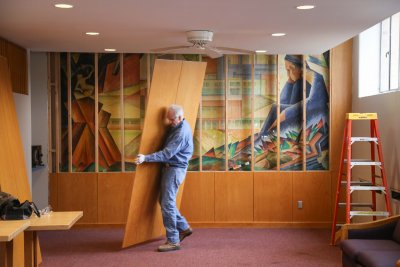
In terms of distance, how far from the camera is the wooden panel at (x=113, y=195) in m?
8.12

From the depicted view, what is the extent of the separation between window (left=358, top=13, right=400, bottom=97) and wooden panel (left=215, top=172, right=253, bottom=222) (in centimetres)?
197

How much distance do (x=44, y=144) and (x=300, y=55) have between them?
3725mm

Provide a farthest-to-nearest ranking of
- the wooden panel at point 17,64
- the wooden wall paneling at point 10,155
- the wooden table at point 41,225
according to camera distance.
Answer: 1. the wooden panel at point 17,64
2. the wooden wall paneling at point 10,155
3. the wooden table at point 41,225

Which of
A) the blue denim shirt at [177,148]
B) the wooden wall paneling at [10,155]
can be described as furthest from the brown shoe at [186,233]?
the wooden wall paneling at [10,155]

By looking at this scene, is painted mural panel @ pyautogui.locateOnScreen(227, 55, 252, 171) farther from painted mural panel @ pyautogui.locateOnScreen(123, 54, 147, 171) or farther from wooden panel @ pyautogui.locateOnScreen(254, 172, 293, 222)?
painted mural panel @ pyautogui.locateOnScreen(123, 54, 147, 171)

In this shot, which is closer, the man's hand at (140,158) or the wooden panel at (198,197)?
the man's hand at (140,158)

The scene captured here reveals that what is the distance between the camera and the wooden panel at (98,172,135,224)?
8.12 m

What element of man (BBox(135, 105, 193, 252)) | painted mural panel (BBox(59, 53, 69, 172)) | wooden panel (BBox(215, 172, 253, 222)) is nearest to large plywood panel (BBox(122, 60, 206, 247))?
man (BBox(135, 105, 193, 252))

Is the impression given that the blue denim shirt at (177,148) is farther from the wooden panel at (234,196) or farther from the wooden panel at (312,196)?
the wooden panel at (312,196)

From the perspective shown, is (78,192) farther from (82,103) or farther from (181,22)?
(181,22)

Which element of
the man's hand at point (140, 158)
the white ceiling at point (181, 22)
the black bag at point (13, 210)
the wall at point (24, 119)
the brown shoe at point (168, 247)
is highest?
the white ceiling at point (181, 22)

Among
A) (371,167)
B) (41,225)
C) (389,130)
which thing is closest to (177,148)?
(371,167)

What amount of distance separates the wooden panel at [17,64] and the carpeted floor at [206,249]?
1891 mm

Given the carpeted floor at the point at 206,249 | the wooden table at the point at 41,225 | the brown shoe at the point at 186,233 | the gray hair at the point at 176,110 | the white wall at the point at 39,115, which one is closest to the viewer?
the wooden table at the point at 41,225
